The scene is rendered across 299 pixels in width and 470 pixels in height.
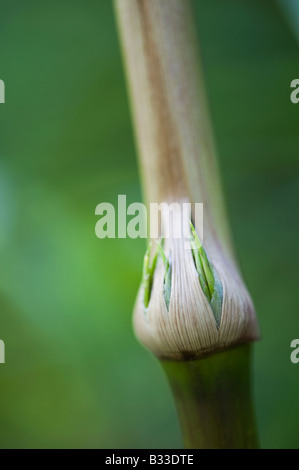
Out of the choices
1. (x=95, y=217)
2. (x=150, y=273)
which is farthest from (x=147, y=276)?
(x=95, y=217)

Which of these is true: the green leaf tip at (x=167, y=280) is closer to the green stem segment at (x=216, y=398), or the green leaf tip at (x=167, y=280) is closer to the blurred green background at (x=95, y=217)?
the green stem segment at (x=216, y=398)

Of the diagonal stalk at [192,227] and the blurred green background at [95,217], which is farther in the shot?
the blurred green background at [95,217]

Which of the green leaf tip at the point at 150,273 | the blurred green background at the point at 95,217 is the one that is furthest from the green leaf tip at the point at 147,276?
the blurred green background at the point at 95,217

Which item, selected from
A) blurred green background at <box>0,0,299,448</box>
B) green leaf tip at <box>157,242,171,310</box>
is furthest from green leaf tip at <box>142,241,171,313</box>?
blurred green background at <box>0,0,299,448</box>

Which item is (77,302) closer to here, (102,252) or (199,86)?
(102,252)

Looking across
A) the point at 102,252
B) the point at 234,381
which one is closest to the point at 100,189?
the point at 102,252

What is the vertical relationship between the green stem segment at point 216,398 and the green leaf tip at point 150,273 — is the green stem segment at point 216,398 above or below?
below
